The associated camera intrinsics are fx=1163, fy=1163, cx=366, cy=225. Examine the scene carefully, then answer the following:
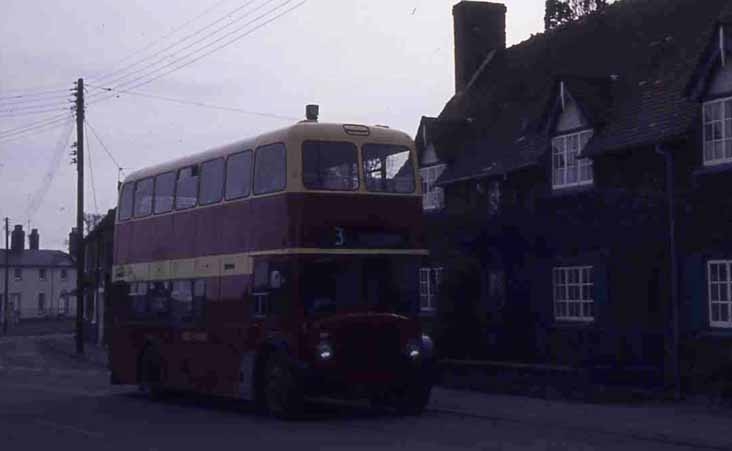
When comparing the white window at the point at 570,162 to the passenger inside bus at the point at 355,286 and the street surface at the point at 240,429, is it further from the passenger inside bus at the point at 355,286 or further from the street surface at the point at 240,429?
the passenger inside bus at the point at 355,286

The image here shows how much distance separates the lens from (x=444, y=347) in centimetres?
2862

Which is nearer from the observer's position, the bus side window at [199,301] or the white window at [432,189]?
the bus side window at [199,301]

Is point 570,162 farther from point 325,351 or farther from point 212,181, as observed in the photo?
point 325,351

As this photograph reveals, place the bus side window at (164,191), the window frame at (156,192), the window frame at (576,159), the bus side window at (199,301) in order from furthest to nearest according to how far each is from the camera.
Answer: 1. the window frame at (576,159)
2. the bus side window at (164,191)
3. the window frame at (156,192)
4. the bus side window at (199,301)

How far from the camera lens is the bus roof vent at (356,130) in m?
20.2

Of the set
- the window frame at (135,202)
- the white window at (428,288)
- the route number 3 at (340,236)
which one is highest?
the window frame at (135,202)

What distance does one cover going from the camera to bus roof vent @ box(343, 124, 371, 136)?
20.2 metres


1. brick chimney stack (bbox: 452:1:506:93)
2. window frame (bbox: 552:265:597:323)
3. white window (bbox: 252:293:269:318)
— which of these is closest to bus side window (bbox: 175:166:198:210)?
white window (bbox: 252:293:269:318)

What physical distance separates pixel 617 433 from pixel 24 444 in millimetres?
8452

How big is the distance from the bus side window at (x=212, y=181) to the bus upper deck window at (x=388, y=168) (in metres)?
3.15

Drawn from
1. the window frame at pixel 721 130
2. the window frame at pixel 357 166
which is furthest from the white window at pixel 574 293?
the window frame at pixel 357 166

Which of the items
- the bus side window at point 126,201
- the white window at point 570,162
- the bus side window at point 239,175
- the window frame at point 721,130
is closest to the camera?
the bus side window at point 239,175

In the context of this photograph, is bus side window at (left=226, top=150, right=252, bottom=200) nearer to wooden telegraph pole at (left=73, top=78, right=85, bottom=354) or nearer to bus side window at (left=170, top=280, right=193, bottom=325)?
bus side window at (left=170, top=280, right=193, bottom=325)

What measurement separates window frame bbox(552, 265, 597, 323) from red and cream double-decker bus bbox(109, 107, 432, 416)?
7.07 m
